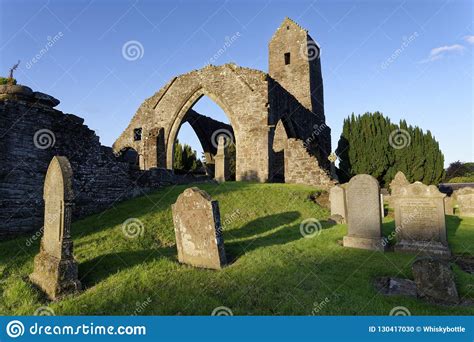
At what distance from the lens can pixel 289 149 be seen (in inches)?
625

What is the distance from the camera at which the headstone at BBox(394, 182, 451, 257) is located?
6.38 m

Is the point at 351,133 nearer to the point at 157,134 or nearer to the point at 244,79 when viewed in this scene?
the point at 244,79

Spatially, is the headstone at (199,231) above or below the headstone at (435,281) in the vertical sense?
above

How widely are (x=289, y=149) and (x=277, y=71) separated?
12.3 metres

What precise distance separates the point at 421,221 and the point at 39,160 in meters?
10.1

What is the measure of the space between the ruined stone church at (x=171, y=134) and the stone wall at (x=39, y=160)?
0.03 m

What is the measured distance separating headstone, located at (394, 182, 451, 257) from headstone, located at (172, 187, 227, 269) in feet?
13.0

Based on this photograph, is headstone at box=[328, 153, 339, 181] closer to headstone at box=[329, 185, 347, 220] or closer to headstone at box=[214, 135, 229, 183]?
headstone at box=[214, 135, 229, 183]

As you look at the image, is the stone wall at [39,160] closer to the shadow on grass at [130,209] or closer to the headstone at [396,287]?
the shadow on grass at [130,209]

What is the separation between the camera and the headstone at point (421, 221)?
638 centimetres

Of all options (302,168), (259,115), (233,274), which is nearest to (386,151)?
(302,168)

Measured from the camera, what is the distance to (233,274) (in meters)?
5.04

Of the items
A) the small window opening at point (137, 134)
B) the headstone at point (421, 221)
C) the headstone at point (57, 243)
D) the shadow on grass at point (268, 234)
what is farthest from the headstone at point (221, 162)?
the headstone at point (57, 243)

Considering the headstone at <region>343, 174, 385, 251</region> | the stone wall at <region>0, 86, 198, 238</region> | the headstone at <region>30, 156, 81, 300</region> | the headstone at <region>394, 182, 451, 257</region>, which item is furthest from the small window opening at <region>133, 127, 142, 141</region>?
the headstone at <region>394, 182, 451, 257</region>
